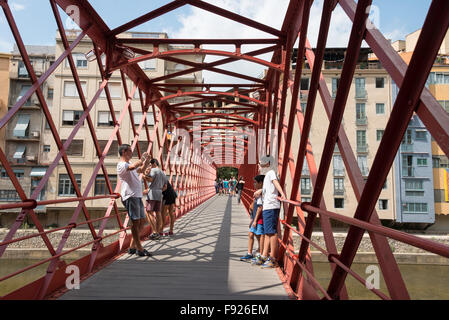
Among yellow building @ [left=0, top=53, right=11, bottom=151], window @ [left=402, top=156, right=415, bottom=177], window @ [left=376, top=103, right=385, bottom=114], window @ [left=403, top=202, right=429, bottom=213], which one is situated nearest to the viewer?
window @ [left=403, top=202, right=429, bottom=213]

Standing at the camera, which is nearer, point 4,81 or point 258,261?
point 258,261

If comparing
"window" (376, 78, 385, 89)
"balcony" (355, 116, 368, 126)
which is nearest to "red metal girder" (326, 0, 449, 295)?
"balcony" (355, 116, 368, 126)

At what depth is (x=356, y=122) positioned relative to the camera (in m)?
31.6

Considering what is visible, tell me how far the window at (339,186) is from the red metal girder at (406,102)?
2967 cm

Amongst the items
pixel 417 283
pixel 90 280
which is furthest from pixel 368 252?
pixel 90 280

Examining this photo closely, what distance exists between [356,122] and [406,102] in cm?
3248

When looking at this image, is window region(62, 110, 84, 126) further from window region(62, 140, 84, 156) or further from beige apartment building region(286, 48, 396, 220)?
beige apartment building region(286, 48, 396, 220)

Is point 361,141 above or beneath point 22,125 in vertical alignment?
beneath

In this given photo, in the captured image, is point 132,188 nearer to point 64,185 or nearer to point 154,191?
point 154,191

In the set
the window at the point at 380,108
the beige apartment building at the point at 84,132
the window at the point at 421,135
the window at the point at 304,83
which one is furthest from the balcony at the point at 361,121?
the beige apartment building at the point at 84,132

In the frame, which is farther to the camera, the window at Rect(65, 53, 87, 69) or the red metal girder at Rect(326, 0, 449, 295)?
the window at Rect(65, 53, 87, 69)

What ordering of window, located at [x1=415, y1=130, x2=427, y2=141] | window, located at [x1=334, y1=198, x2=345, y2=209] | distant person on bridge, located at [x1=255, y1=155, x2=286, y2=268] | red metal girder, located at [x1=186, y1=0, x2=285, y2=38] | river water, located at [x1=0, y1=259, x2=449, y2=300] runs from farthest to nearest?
window, located at [x1=334, y1=198, x2=345, y2=209], window, located at [x1=415, y1=130, x2=427, y2=141], river water, located at [x1=0, y1=259, x2=449, y2=300], red metal girder, located at [x1=186, y1=0, x2=285, y2=38], distant person on bridge, located at [x1=255, y1=155, x2=286, y2=268]

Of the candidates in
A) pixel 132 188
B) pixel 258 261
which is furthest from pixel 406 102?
pixel 132 188

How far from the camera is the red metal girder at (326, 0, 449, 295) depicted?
1.36 m
